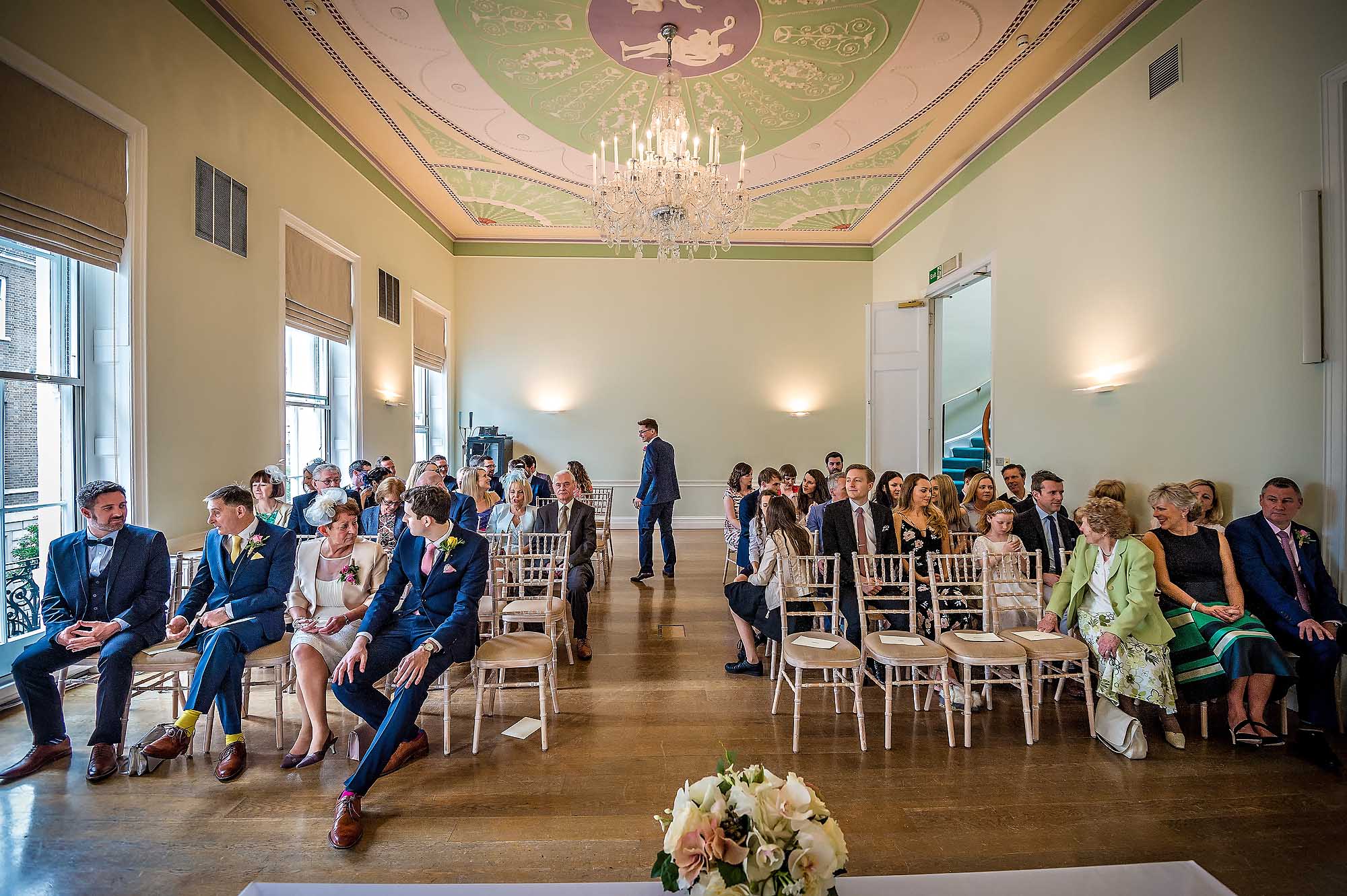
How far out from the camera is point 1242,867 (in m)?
2.35

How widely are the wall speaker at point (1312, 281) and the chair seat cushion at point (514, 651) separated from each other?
4681mm

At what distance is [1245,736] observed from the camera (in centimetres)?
328

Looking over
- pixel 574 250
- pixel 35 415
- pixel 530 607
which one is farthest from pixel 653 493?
pixel 574 250

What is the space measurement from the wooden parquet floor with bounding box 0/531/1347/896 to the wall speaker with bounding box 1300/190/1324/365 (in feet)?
7.43

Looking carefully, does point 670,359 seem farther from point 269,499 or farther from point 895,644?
point 895,644

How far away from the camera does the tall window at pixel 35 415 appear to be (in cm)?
363

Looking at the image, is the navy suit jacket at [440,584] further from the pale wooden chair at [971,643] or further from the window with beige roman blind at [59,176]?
the window with beige roman blind at [59,176]

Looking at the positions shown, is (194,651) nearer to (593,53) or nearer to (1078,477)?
(593,53)

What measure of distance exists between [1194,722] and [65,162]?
742cm

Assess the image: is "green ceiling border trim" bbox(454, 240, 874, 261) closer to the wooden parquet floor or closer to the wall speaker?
the wall speaker

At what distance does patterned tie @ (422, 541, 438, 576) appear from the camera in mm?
3322

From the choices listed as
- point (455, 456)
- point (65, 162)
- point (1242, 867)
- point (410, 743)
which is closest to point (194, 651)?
point (410, 743)

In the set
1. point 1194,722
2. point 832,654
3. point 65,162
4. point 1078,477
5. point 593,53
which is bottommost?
point 1194,722

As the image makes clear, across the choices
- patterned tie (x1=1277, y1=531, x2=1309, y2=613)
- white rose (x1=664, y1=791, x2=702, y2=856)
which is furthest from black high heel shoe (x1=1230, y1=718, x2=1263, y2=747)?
white rose (x1=664, y1=791, x2=702, y2=856)
